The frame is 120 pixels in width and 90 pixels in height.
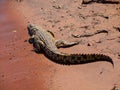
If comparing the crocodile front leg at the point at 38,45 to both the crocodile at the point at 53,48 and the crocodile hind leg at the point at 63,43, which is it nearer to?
the crocodile at the point at 53,48

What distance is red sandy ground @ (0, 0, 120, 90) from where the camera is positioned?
7.36 m

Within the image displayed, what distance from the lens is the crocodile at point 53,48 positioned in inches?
311

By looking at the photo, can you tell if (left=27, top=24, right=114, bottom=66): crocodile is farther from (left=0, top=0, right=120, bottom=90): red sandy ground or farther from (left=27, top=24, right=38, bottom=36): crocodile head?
(left=0, top=0, right=120, bottom=90): red sandy ground

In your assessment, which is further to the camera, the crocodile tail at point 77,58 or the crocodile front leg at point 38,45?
the crocodile front leg at point 38,45

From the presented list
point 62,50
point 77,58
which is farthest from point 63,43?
point 77,58

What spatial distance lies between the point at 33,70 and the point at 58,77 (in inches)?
33.5

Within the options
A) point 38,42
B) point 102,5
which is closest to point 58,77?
point 38,42

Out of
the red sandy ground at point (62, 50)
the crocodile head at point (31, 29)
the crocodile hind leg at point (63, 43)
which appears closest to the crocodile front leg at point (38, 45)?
the red sandy ground at point (62, 50)

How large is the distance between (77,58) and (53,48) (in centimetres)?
98

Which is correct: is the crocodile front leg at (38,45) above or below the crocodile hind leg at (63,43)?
below

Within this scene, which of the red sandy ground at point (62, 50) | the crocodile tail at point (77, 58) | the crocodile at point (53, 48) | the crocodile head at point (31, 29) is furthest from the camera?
the crocodile head at point (31, 29)

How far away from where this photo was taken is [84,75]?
7.50 metres

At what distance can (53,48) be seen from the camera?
28.8ft

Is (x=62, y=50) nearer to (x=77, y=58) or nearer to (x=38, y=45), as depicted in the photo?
(x=38, y=45)
